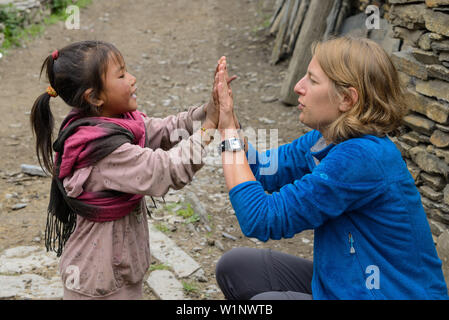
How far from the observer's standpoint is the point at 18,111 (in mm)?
6465

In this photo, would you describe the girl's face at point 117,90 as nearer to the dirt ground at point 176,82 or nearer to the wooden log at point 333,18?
the dirt ground at point 176,82

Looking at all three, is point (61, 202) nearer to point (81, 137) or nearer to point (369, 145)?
point (81, 137)

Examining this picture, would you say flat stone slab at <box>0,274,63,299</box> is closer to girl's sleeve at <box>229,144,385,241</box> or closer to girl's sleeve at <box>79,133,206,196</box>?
girl's sleeve at <box>79,133,206,196</box>

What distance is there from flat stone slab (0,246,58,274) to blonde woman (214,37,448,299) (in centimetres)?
223

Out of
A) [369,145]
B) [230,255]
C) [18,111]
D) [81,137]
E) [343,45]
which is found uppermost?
[343,45]

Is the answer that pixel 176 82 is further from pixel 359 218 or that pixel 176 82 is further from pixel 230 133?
pixel 359 218

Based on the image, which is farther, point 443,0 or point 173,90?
point 173,90

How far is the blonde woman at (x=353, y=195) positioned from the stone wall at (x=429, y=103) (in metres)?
1.64

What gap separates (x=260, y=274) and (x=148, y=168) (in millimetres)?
850

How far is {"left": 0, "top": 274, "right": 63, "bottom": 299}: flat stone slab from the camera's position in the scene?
338cm

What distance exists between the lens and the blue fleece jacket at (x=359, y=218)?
1.98 m

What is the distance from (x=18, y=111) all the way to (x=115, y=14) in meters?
4.35

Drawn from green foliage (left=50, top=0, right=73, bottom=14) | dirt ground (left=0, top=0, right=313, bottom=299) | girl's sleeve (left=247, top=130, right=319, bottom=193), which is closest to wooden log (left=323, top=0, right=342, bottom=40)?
dirt ground (left=0, top=0, right=313, bottom=299)

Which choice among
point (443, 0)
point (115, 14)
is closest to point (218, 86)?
point (443, 0)
